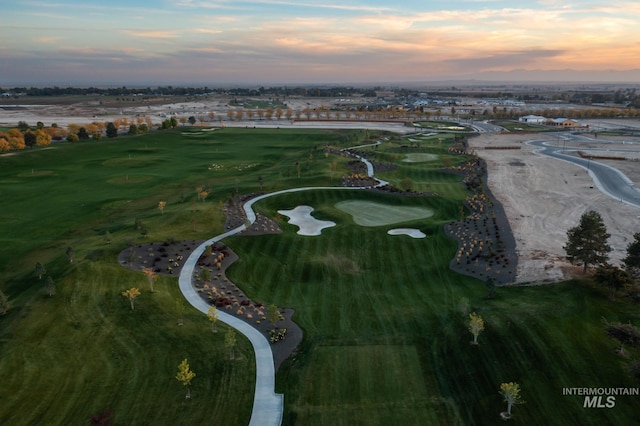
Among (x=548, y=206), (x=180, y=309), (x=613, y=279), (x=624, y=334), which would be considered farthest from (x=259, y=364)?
(x=548, y=206)

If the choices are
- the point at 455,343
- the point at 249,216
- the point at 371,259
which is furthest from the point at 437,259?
the point at 249,216

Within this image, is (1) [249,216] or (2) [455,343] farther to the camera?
(1) [249,216]

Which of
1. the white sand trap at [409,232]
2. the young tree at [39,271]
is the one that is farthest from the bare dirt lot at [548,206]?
the young tree at [39,271]

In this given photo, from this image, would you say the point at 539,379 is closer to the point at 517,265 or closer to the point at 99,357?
the point at 517,265

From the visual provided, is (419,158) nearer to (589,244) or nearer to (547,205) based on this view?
(547,205)

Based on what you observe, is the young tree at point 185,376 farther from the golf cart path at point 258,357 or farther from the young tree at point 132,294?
the young tree at point 132,294

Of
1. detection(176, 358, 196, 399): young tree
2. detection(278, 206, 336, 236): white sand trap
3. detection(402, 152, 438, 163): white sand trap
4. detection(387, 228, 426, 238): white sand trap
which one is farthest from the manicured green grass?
detection(176, 358, 196, 399): young tree
